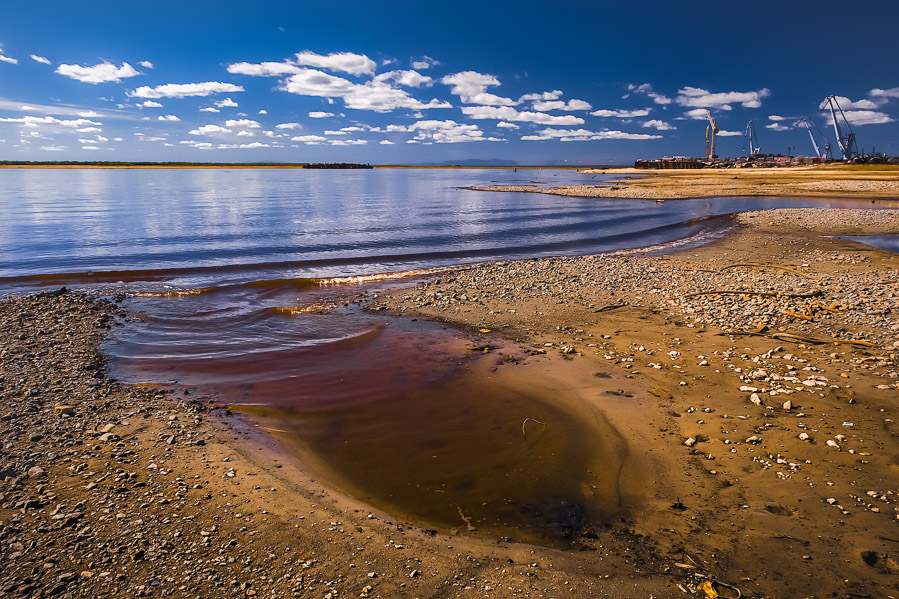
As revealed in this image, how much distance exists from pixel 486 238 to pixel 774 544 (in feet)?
97.1

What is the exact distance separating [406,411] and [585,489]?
388cm

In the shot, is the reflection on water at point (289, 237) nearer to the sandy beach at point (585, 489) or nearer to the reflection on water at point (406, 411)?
the reflection on water at point (406, 411)

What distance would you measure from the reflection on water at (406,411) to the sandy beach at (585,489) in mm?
212

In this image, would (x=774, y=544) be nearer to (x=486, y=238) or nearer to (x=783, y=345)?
(x=783, y=345)

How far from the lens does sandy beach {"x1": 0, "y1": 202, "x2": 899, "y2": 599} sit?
522cm

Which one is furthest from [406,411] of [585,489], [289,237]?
[289,237]

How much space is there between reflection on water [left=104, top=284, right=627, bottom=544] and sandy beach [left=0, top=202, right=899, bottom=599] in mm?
212

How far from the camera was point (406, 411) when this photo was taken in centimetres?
957

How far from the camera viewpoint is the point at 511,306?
1587 centimetres

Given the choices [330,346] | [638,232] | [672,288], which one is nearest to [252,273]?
[330,346]

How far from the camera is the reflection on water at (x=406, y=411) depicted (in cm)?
686

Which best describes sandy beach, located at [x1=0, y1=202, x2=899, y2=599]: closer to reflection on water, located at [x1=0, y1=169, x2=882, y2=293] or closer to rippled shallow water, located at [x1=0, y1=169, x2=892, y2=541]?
rippled shallow water, located at [x1=0, y1=169, x2=892, y2=541]

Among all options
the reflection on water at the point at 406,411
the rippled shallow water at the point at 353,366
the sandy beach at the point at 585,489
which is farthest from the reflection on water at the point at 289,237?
the sandy beach at the point at 585,489

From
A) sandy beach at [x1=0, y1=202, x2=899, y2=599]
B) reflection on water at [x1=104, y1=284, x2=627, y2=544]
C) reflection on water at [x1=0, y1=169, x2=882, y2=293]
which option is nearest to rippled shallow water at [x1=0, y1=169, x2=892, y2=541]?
reflection on water at [x1=104, y1=284, x2=627, y2=544]
